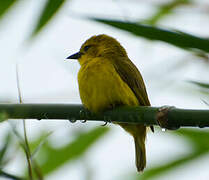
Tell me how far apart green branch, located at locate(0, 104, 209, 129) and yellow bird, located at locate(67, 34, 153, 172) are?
1.53 m

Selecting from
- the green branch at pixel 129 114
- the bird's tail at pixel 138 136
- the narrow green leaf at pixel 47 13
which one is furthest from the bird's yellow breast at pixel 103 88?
the green branch at pixel 129 114

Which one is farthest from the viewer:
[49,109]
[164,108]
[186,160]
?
[186,160]

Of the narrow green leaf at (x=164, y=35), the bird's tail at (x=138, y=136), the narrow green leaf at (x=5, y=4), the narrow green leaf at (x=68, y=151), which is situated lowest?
the bird's tail at (x=138, y=136)

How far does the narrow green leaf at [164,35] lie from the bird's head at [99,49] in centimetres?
275

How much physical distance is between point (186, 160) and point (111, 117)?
0.61 meters

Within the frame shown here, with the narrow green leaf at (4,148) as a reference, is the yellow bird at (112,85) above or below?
below

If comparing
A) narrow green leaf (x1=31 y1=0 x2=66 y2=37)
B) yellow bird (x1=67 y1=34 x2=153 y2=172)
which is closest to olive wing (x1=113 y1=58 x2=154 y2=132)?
yellow bird (x1=67 y1=34 x2=153 y2=172)

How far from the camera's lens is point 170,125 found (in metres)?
1.51

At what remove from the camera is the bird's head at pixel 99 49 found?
14.6 feet

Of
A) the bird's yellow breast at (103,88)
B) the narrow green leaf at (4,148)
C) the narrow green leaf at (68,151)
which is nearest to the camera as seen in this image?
the narrow green leaf at (4,148)

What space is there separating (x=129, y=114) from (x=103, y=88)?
196 cm

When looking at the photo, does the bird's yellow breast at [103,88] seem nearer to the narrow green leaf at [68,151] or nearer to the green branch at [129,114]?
the narrow green leaf at [68,151]

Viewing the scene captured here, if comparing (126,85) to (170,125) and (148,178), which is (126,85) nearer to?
(148,178)

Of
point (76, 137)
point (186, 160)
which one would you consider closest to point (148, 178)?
point (186, 160)
